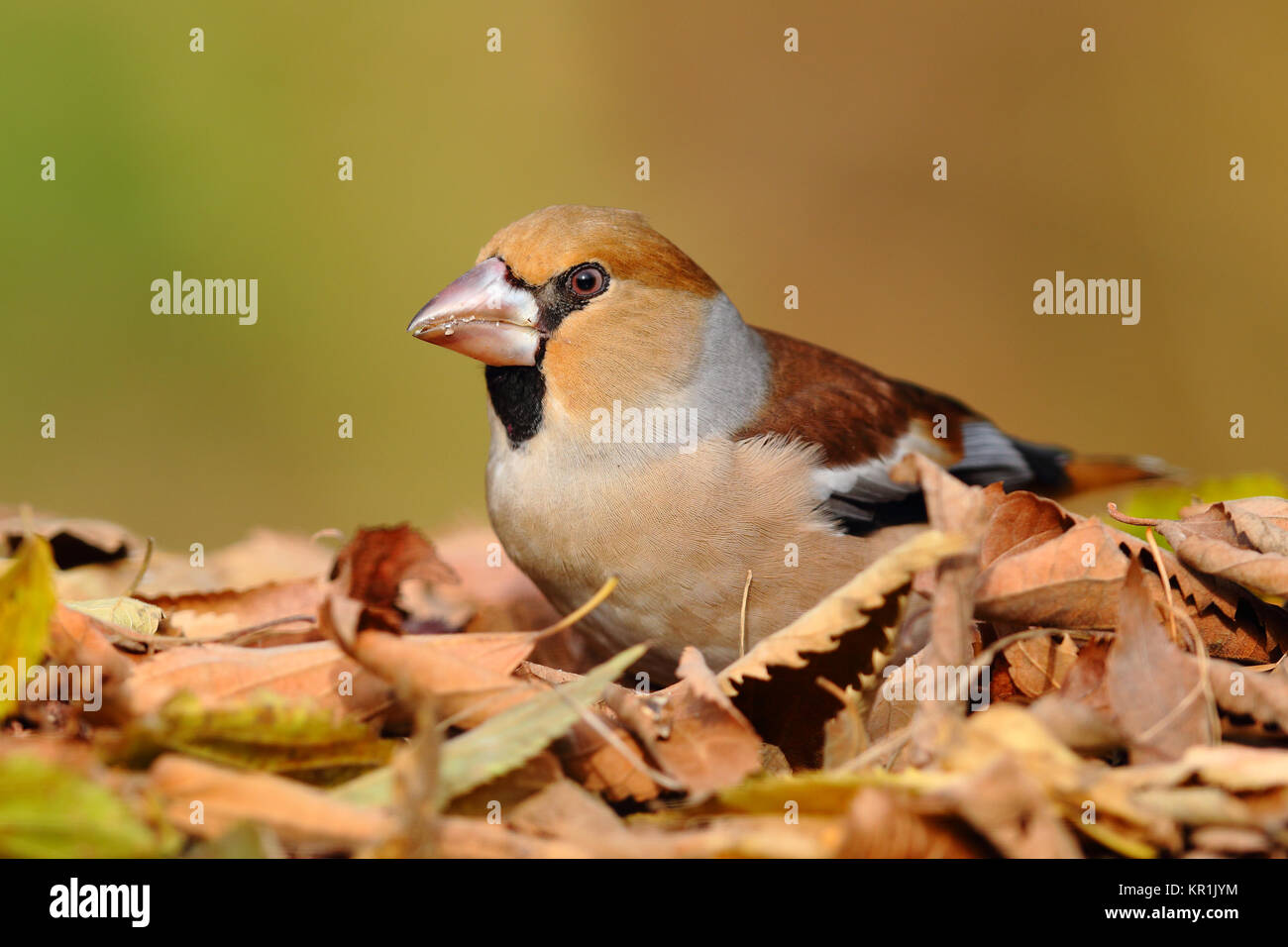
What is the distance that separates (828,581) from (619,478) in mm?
617

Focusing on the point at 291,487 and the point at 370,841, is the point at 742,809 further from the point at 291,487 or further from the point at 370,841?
the point at 291,487

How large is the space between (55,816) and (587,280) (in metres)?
2.08

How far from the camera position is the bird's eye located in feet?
10.4

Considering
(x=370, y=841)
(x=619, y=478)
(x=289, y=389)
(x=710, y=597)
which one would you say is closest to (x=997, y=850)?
(x=370, y=841)

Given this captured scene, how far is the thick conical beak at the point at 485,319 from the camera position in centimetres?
307

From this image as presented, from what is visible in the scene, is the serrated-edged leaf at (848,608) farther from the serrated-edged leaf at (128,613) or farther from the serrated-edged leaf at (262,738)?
the serrated-edged leaf at (128,613)

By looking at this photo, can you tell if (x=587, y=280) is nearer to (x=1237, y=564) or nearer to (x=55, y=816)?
(x=1237, y=564)

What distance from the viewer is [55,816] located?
1.42 meters

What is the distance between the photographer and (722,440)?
314cm

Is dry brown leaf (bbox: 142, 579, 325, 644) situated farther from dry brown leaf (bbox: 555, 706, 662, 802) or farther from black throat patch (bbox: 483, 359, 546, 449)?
dry brown leaf (bbox: 555, 706, 662, 802)

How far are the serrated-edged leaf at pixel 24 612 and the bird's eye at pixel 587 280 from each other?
1749 mm

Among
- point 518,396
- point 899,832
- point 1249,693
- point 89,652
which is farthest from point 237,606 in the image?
point 1249,693

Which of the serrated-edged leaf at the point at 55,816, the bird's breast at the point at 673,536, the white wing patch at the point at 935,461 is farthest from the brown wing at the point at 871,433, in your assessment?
the serrated-edged leaf at the point at 55,816

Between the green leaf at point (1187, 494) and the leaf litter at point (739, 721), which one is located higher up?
the green leaf at point (1187, 494)
